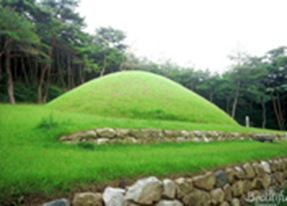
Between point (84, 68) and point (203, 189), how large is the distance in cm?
2297

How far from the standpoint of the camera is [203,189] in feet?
13.6

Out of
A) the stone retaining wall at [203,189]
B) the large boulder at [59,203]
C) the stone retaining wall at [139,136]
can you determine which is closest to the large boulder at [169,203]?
the stone retaining wall at [203,189]

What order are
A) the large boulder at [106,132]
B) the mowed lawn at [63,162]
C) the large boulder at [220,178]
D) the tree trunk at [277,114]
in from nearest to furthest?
1. the mowed lawn at [63,162]
2. the large boulder at [220,178]
3. the large boulder at [106,132]
4. the tree trunk at [277,114]

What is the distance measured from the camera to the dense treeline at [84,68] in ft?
64.6

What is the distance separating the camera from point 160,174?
397 cm

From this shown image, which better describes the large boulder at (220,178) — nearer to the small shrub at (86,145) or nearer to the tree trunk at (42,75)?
the small shrub at (86,145)

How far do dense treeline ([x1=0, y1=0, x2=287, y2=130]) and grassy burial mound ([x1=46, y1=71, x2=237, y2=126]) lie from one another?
24.7 ft

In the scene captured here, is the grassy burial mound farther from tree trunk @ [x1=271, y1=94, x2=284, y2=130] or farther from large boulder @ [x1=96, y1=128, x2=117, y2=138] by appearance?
tree trunk @ [x1=271, y1=94, x2=284, y2=130]

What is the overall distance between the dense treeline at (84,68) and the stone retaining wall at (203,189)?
1591 centimetres

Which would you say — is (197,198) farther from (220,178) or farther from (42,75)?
(42,75)

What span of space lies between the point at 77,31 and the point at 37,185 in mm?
22726

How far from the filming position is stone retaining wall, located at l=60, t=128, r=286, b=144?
575 centimetres

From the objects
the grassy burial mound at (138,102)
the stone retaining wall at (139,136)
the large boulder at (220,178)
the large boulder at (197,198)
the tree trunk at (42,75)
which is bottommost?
the large boulder at (197,198)

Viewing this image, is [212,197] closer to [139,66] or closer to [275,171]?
[275,171]
